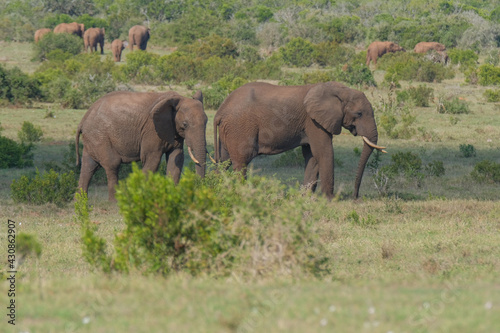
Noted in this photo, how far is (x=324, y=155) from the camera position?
12.5 metres

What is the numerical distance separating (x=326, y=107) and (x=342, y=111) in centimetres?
35

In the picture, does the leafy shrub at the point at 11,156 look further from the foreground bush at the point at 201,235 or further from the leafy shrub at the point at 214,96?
the foreground bush at the point at 201,235

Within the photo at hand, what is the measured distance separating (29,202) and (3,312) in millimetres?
7208

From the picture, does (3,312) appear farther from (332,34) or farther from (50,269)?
(332,34)

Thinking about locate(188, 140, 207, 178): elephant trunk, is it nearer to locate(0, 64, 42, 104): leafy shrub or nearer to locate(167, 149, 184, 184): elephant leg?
locate(167, 149, 184, 184): elephant leg

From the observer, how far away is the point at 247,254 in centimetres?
649

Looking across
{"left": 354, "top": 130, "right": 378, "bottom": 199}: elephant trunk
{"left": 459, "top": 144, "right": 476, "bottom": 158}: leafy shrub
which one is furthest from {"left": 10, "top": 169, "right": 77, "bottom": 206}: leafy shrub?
{"left": 459, "top": 144, "right": 476, "bottom": 158}: leafy shrub

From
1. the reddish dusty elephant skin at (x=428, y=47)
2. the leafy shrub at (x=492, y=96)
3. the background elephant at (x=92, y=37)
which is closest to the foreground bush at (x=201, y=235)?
the leafy shrub at (x=492, y=96)

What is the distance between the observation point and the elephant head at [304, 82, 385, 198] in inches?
485

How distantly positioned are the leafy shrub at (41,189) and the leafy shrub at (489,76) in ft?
70.2

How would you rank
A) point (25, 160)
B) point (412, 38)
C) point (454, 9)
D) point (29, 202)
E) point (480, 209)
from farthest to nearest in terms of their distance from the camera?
point (454, 9) → point (412, 38) → point (25, 160) → point (29, 202) → point (480, 209)

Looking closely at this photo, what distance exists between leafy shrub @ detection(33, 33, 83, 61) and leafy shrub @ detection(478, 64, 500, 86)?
1997 cm

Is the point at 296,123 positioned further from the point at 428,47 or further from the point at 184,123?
the point at 428,47

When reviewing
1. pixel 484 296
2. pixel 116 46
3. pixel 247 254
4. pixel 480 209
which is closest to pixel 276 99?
pixel 480 209
